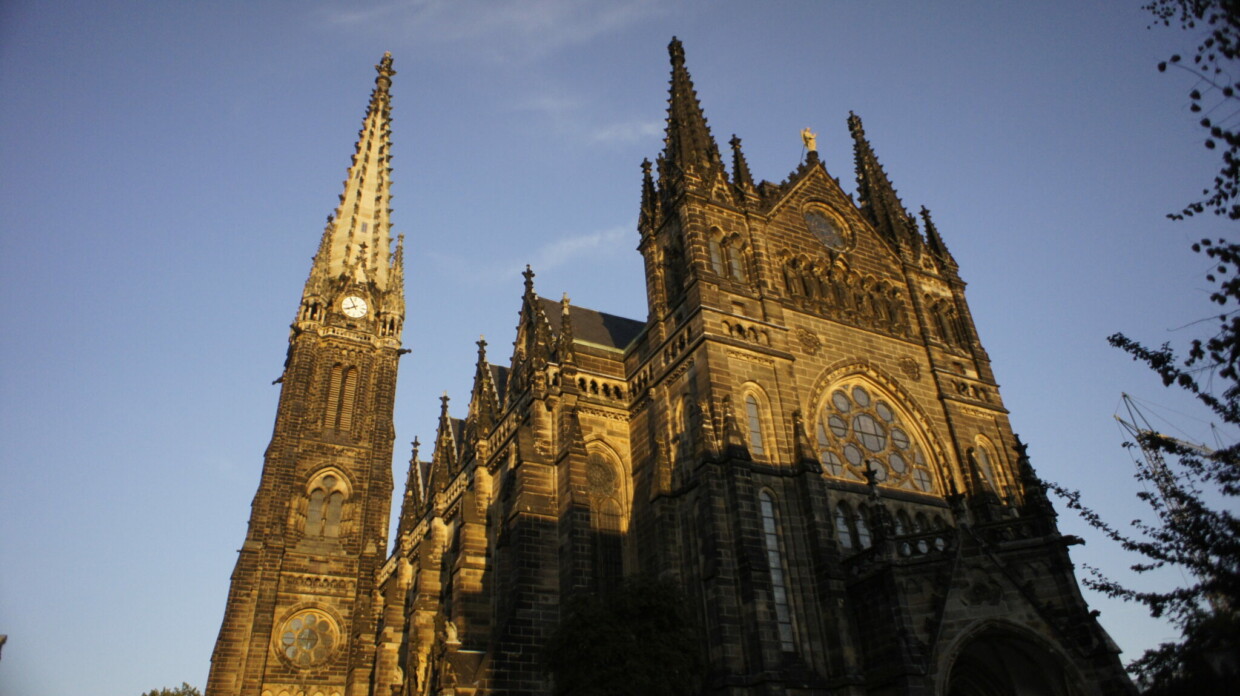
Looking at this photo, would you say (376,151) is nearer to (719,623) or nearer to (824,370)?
(824,370)

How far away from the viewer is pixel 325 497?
155 feet

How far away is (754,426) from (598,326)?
13.0m

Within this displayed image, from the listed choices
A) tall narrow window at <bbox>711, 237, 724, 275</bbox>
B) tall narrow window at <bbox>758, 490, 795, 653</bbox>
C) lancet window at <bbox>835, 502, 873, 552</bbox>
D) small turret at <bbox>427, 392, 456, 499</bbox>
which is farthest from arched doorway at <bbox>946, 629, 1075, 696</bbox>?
small turret at <bbox>427, 392, 456, 499</bbox>

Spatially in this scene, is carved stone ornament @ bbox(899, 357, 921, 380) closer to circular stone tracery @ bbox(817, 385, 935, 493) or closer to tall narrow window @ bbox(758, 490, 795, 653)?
circular stone tracery @ bbox(817, 385, 935, 493)

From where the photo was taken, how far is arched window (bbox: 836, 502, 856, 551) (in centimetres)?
2455

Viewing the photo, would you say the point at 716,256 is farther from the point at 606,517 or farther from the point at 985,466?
the point at 985,466

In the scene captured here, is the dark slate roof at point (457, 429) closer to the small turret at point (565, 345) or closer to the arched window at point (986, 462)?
the small turret at point (565, 345)

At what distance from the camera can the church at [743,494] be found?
68.5 ft

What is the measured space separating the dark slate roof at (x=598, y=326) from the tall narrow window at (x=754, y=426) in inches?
369

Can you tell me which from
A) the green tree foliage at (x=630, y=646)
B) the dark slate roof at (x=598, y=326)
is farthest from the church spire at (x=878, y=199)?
the green tree foliage at (x=630, y=646)

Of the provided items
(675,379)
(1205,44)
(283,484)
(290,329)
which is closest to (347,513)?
(283,484)

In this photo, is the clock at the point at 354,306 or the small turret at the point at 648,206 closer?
the small turret at the point at 648,206

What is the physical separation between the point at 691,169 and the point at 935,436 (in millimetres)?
12130

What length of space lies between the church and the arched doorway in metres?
0.06
